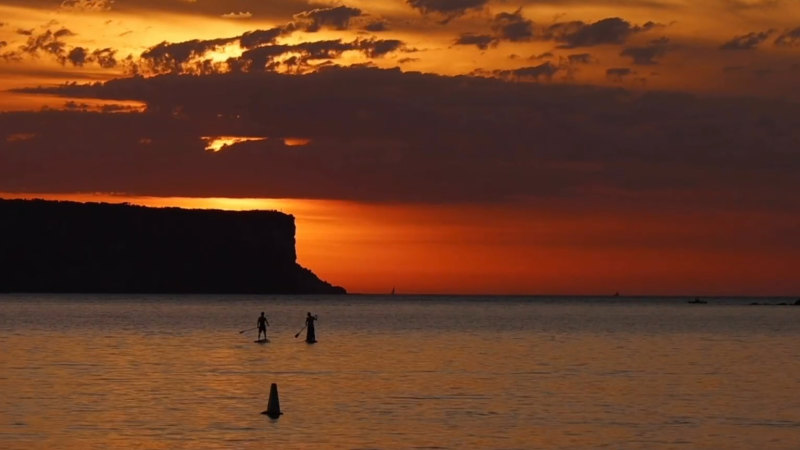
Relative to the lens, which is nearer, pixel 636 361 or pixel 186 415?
pixel 186 415

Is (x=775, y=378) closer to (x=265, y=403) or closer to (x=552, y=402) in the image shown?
(x=552, y=402)

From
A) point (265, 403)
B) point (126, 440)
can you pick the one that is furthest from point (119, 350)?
point (126, 440)

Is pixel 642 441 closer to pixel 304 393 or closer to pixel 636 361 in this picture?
pixel 304 393

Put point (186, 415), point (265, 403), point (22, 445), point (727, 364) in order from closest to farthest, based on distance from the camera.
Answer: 1. point (22, 445)
2. point (186, 415)
3. point (265, 403)
4. point (727, 364)

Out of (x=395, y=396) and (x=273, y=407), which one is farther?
(x=395, y=396)

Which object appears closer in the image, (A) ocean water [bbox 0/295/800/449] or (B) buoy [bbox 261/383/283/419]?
(A) ocean water [bbox 0/295/800/449]

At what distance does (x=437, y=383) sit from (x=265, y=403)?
1183cm

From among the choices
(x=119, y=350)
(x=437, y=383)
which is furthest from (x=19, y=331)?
(x=437, y=383)

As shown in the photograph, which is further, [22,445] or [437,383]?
[437,383]

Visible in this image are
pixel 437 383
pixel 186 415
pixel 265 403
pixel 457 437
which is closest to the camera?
pixel 457 437

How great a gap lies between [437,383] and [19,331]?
65.7m

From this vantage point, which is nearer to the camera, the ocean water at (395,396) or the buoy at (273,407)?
the ocean water at (395,396)

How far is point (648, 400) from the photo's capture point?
5100cm

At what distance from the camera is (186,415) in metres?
43.7
